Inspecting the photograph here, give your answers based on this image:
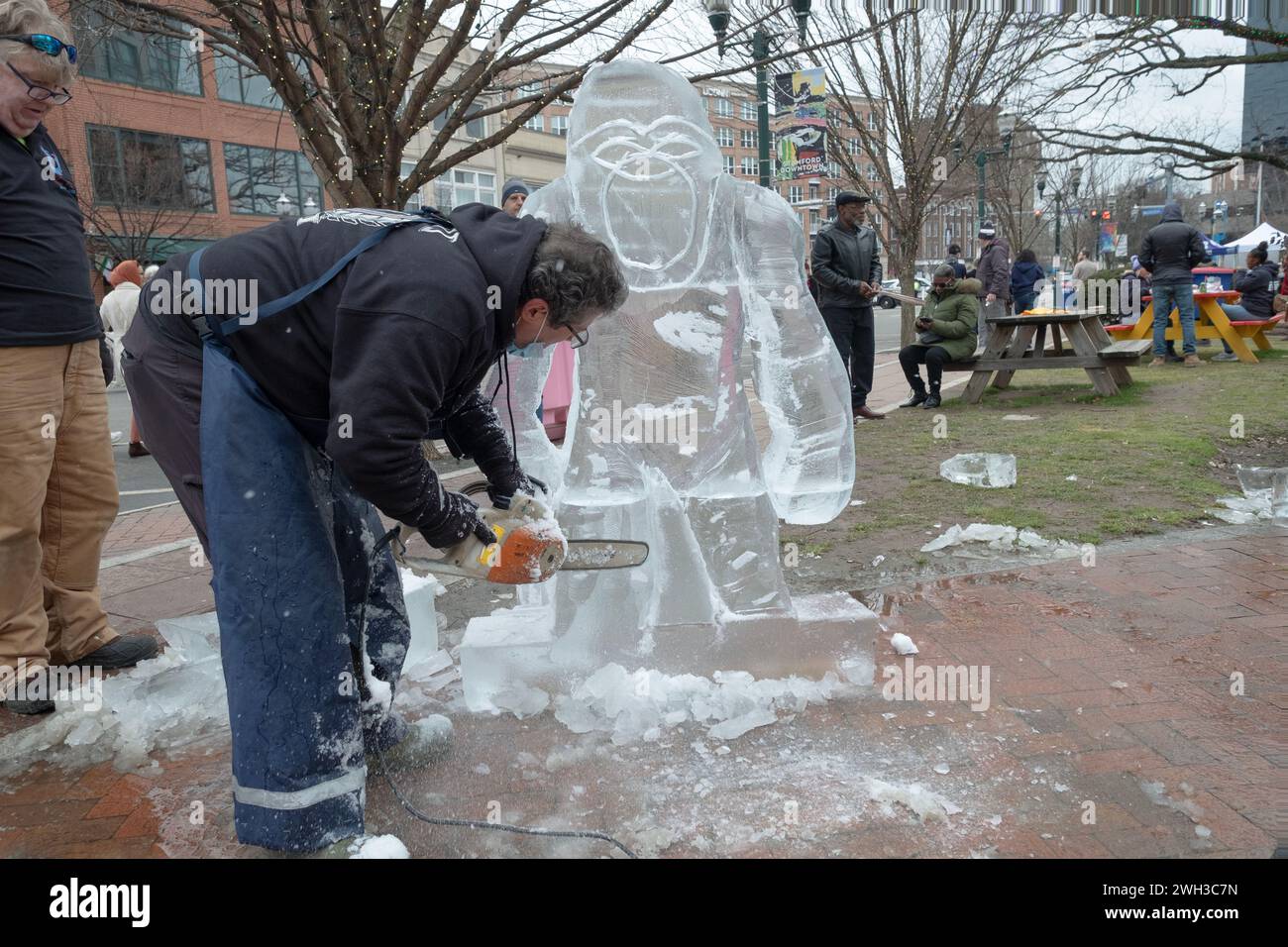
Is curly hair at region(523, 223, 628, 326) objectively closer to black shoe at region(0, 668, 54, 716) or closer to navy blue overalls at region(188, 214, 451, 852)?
navy blue overalls at region(188, 214, 451, 852)

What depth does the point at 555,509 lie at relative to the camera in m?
2.75

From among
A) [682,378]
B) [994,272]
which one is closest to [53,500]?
[682,378]

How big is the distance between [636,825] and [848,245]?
5.79 m

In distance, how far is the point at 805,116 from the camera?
10.4m

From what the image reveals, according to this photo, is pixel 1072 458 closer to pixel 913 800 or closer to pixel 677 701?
pixel 677 701

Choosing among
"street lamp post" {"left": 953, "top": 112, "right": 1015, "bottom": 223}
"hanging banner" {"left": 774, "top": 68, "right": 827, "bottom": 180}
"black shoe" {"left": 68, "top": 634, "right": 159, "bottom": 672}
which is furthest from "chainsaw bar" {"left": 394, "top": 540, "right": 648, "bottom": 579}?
"hanging banner" {"left": 774, "top": 68, "right": 827, "bottom": 180}

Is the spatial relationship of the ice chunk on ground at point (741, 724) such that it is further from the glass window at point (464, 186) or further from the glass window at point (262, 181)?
the glass window at point (464, 186)

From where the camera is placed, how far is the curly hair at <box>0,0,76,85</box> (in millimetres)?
2508

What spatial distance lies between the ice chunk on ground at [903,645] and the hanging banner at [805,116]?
872 cm

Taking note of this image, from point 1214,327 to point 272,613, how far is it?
1178 cm

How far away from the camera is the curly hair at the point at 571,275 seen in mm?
1815

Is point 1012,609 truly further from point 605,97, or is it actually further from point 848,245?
point 848,245

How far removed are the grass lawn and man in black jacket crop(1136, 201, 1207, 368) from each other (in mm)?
1170

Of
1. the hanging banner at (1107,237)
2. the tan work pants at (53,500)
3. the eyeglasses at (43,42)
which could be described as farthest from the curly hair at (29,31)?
the hanging banner at (1107,237)
